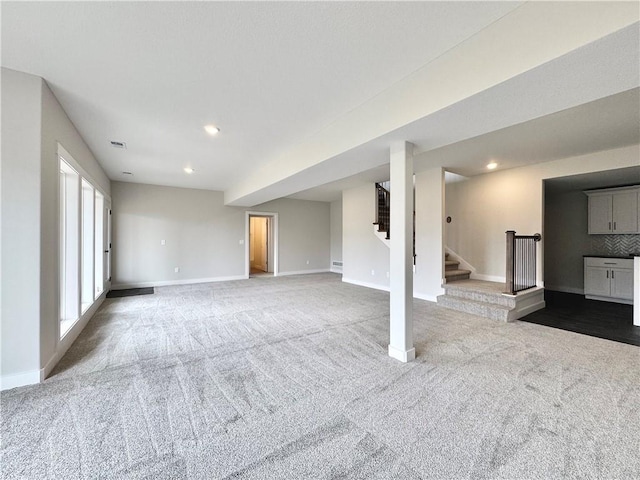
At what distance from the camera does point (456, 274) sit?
18.0 feet

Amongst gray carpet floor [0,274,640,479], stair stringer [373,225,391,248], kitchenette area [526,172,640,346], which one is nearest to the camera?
gray carpet floor [0,274,640,479]

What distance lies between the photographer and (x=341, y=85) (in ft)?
7.73

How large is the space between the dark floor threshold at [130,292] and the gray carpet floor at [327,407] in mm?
2485

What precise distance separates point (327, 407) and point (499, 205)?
542cm

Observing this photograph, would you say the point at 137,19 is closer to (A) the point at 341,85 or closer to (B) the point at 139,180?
(A) the point at 341,85

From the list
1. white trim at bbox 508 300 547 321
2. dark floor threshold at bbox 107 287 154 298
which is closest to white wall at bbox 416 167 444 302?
white trim at bbox 508 300 547 321

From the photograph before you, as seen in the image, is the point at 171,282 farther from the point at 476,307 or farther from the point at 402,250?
the point at 476,307

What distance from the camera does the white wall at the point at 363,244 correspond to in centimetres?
662

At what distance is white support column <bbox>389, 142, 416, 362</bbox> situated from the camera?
2.72 metres

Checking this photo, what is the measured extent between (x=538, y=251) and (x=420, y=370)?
4.07 m

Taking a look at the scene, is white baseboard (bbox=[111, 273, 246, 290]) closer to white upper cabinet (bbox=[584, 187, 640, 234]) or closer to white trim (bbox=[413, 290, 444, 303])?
white trim (bbox=[413, 290, 444, 303])

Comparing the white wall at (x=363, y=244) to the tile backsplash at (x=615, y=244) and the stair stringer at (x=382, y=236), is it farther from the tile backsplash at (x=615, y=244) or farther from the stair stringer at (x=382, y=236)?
the tile backsplash at (x=615, y=244)

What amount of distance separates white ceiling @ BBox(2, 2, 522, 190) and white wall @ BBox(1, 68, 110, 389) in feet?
0.94

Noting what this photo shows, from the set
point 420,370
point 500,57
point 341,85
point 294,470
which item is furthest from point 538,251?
point 294,470
